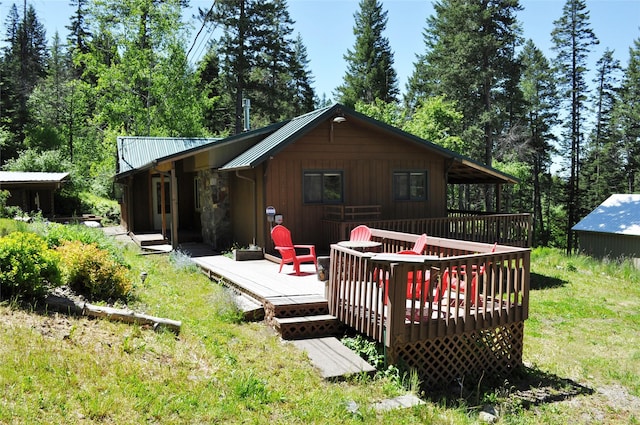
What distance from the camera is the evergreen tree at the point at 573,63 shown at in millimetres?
28969

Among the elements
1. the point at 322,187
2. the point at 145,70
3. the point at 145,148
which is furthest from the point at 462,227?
the point at 145,70

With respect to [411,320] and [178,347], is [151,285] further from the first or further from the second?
[411,320]

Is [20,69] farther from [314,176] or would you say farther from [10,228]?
[314,176]

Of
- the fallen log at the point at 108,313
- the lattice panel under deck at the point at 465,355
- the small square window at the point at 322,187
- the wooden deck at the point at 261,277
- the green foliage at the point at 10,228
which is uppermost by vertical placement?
the small square window at the point at 322,187

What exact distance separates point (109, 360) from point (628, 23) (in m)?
36.4

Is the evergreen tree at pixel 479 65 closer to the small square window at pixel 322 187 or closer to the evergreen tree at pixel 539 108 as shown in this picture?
the evergreen tree at pixel 539 108

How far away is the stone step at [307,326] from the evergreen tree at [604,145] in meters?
30.7

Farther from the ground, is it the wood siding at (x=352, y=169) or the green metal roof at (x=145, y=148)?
the green metal roof at (x=145, y=148)

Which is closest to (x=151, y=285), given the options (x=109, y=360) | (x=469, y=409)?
(x=109, y=360)

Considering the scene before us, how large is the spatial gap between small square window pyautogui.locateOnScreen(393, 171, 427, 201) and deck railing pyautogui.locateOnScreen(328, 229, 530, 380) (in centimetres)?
657

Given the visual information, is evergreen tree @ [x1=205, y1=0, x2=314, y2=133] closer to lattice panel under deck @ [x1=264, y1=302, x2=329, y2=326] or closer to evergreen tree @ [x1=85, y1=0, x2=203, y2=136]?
evergreen tree @ [x1=85, y1=0, x2=203, y2=136]

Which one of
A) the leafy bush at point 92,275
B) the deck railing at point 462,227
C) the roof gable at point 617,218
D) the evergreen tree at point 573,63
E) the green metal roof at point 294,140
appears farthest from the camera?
the evergreen tree at point 573,63

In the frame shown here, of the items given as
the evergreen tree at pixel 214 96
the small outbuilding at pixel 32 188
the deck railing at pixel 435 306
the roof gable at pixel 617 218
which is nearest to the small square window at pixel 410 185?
the deck railing at pixel 435 306

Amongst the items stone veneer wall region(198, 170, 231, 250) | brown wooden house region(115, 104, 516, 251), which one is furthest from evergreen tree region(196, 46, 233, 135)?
stone veneer wall region(198, 170, 231, 250)
